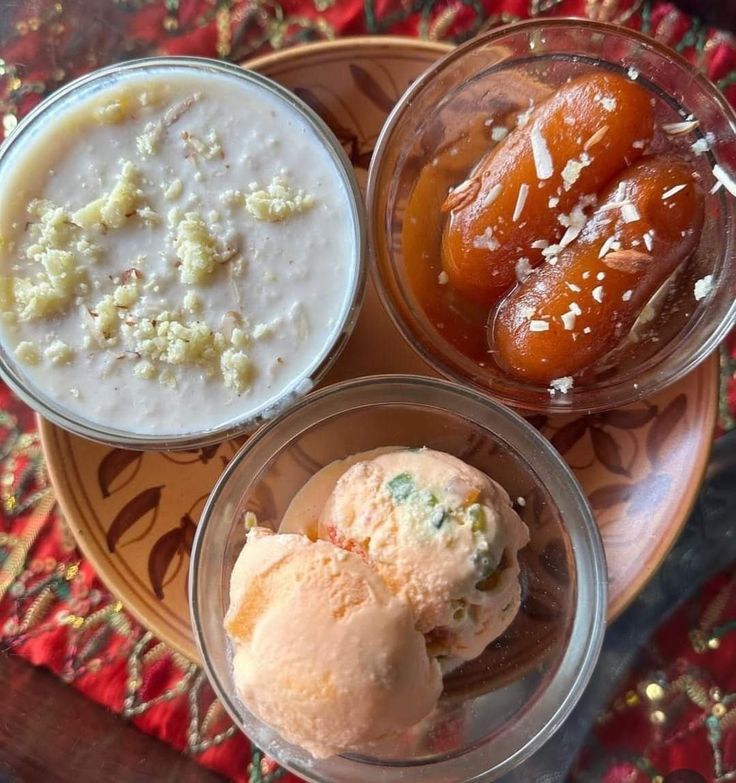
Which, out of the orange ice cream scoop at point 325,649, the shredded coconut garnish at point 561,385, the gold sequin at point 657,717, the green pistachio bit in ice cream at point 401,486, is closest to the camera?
the orange ice cream scoop at point 325,649

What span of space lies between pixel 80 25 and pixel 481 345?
97 centimetres

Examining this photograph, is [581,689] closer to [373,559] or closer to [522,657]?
[522,657]

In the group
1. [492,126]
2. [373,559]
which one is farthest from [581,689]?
[492,126]

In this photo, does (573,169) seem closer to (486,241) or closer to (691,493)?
(486,241)

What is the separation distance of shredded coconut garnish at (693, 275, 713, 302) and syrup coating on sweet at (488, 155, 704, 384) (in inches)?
3.2

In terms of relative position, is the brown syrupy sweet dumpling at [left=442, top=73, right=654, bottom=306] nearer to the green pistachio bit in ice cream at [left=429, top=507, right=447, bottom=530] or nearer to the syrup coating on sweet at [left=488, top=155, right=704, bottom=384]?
the syrup coating on sweet at [left=488, top=155, right=704, bottom=384]

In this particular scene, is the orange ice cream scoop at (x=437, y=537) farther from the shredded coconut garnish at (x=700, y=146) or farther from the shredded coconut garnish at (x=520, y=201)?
the shredded coconut garnish at (x=700, y=146)

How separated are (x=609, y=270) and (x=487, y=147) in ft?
0.89

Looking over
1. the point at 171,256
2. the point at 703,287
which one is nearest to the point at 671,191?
the point at 703,287

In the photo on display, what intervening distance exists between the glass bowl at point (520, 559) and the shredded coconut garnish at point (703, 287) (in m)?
0.32

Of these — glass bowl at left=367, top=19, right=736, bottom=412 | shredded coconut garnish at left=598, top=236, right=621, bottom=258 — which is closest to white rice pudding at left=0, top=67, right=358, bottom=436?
glass bowl at left=367, top=19, right=736, bottom=412

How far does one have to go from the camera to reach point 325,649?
2.96 feet

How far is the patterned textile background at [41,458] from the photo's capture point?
53.0 inches

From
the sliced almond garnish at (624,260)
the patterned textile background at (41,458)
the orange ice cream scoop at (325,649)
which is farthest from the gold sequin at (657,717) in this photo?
the sliced almond garnish at (624,260)
